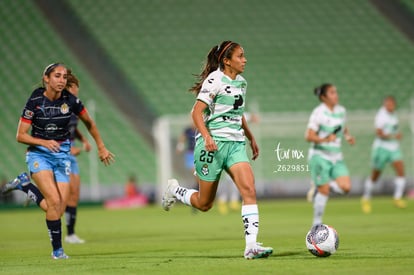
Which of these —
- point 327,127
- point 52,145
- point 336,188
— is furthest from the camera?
point 336,188

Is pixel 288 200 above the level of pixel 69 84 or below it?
below

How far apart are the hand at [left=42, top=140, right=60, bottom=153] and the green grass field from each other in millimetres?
1223

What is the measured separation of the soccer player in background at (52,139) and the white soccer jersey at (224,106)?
1488 mm

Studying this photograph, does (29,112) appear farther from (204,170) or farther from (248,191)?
(248,191)

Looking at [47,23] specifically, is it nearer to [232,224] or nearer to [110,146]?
[110,146]

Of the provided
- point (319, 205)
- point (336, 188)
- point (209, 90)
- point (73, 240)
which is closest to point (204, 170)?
point (209, 90)

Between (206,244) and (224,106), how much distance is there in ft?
9.38

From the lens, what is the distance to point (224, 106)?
956 cm

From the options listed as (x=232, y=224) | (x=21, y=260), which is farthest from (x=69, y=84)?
(x=232, y=224)

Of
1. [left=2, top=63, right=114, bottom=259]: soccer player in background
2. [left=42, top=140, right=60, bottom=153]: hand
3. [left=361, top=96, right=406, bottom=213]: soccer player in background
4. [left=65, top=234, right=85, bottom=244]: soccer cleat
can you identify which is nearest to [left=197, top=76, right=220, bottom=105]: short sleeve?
[left=2, top=63, right=114, bottom=259]: soccer player in background

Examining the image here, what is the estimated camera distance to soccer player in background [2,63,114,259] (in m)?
10.2

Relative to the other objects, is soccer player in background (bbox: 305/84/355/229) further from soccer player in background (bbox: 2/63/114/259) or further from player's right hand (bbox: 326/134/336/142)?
soccer player in background (bbox: 2/63/114/259)

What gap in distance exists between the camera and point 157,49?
99.8ft

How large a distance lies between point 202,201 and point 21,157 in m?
17.3
